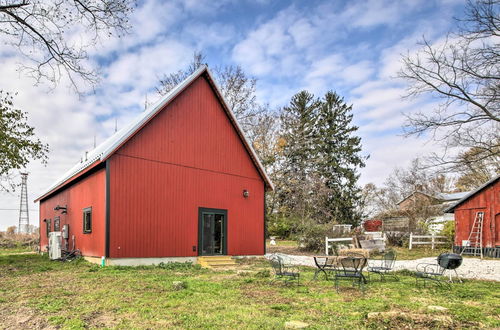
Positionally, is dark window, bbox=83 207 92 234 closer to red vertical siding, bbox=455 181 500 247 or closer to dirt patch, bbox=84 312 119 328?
dirt patch, bbox=84 312 119 328

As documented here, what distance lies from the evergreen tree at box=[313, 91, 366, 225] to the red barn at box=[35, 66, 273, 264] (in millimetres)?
21503

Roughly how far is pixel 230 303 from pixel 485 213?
59.1 feet

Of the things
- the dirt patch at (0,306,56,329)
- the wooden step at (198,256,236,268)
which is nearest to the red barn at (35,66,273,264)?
the wooden step at (198,256,236,268)

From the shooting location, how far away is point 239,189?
18250 mm

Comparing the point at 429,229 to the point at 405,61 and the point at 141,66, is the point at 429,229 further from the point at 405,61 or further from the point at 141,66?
the point at 141,66

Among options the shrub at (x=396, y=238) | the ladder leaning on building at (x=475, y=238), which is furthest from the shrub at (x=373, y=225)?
the ladder leaning on building at (x=475, y=238)

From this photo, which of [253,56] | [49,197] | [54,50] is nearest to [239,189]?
[253,56]

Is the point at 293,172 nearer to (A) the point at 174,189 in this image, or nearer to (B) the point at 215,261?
(B) the point at 215,261

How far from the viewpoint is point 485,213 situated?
2005 cm

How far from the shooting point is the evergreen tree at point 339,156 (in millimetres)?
40062

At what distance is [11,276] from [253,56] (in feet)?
35.4

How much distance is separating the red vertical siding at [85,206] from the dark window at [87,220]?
6.8 inches

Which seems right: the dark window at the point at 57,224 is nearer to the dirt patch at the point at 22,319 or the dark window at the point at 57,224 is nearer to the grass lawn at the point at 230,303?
the grass lawn at the point at 230,303

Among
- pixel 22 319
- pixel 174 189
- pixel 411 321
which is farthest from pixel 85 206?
pixel 411 321
